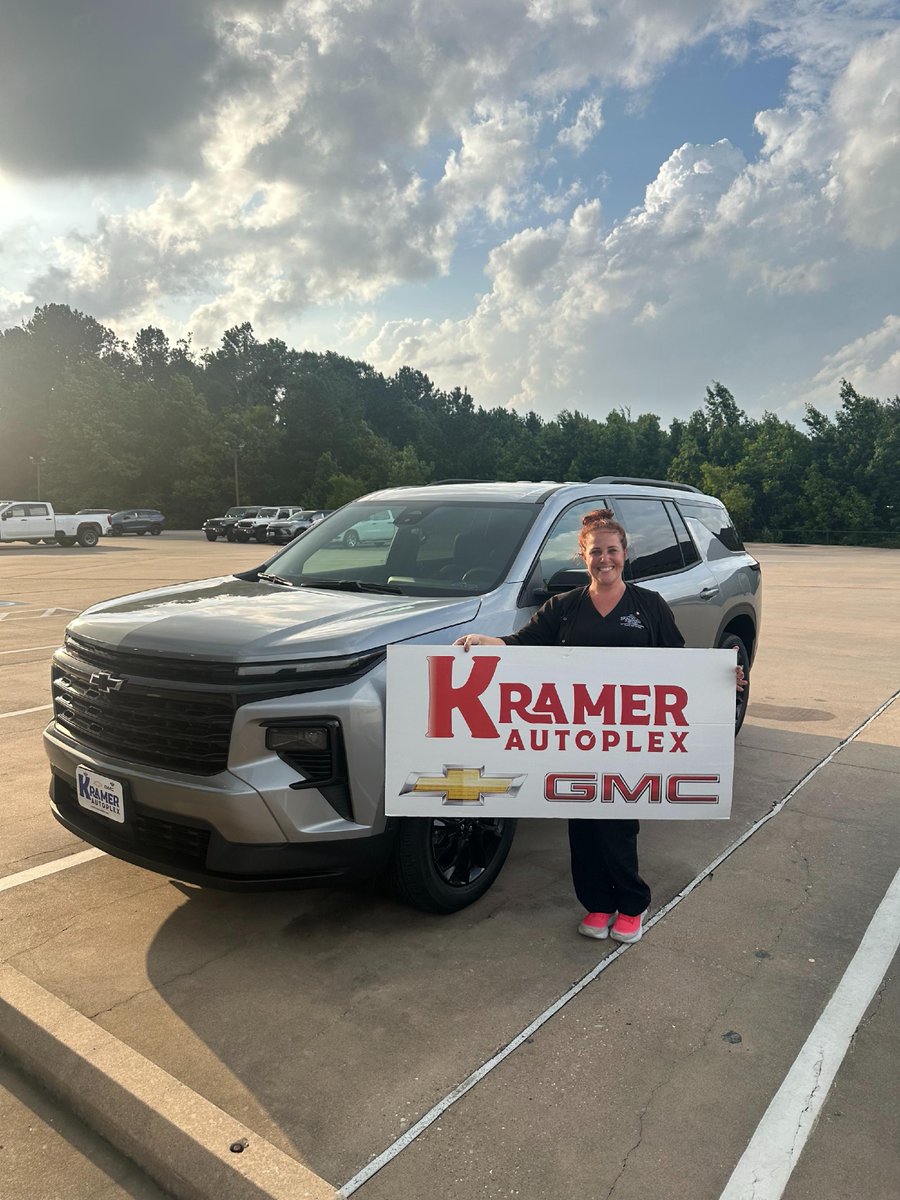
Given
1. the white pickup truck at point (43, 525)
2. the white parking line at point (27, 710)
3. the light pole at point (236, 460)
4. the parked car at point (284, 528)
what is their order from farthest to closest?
the light pole at point (236, 460) < the parked car at point (284, 528) < the white pickup truck at point (43, 525) < the white parking line at point (27, 710)

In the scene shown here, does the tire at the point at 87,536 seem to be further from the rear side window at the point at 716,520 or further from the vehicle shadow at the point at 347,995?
the vehicle shadow at the point at 347,995

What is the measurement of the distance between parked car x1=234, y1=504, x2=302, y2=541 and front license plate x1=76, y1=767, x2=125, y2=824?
129 ft

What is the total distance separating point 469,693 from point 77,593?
15.8 meters

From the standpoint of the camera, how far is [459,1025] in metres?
3.02

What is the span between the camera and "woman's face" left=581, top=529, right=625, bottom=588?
11.3 feet

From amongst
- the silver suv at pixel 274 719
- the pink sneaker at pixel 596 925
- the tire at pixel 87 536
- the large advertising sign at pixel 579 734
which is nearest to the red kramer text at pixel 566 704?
the large advertising sign at pixel 579 734

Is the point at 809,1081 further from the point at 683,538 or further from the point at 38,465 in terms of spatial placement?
the point at 38,465

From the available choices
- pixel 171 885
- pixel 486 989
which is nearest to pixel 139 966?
pixel 171 885

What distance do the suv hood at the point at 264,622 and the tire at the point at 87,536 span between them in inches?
1387

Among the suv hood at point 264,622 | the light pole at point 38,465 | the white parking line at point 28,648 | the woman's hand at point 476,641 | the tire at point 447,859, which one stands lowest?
the white parking line at point 28,648

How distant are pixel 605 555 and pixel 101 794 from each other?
7.11 ft

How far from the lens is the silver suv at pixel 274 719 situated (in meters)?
3.20

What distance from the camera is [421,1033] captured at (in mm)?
2979

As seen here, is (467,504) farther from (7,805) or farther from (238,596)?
(7,805)
